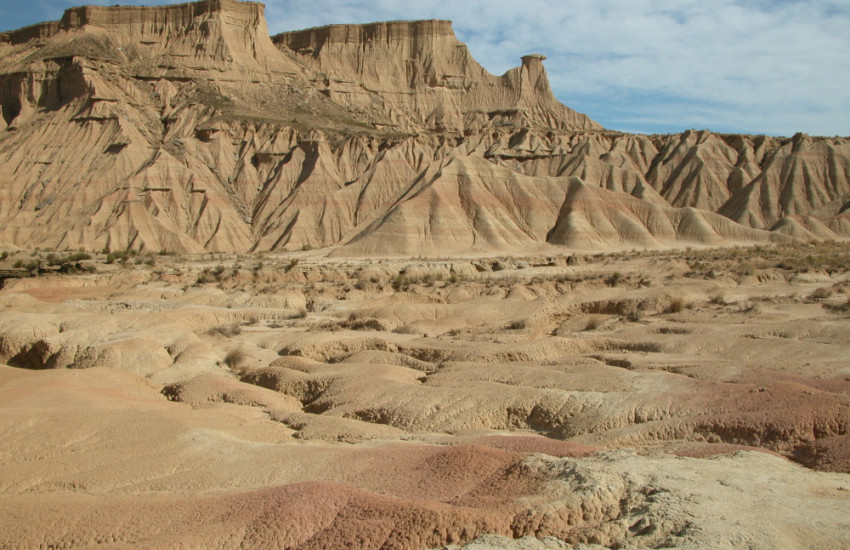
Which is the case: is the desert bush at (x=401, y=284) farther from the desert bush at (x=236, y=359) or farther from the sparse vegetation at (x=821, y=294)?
the sparse vegetation at (x=821, y=294)

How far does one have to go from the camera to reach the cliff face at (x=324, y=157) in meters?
57.6

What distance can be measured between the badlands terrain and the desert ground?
4cm

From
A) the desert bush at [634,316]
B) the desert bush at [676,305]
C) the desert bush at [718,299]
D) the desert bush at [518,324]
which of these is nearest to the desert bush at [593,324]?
the desert bush at [634,316]

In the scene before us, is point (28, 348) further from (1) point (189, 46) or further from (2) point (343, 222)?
(1) point (189, 46)

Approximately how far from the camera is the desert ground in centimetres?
552

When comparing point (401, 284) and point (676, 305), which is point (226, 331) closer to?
point (401, 284)

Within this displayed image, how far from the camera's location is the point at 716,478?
666cm

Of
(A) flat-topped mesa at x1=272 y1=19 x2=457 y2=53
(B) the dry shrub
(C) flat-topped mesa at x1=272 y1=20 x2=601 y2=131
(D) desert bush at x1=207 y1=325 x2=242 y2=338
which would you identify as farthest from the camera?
(A) flat-topped mesa at x1=272 y1=19 x2=457 y2=53

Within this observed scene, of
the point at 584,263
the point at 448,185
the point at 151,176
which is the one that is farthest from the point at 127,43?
the point at 584,263

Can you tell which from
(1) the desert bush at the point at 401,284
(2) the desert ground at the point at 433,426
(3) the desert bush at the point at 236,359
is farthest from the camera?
(1) the desert bush at the point at 401,284

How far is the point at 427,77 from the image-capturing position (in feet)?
320

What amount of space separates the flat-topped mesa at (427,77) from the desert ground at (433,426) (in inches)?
2951

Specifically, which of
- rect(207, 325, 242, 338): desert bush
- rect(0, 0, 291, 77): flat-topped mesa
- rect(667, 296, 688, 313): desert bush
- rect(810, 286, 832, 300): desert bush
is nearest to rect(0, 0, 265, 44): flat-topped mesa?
rect(0, 0, 291, 77): flat-topped mesa

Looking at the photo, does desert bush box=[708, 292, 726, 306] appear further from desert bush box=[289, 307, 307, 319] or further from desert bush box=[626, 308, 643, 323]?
desert bush box=[289, 307, 307, 319]
